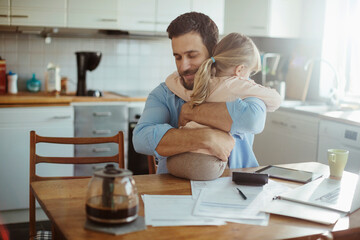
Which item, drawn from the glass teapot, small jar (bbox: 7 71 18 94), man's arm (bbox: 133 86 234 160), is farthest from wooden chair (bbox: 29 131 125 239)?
small jar (bbox: 7 71 18 94)

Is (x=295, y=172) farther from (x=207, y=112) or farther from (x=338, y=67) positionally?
(x=338, y=67)

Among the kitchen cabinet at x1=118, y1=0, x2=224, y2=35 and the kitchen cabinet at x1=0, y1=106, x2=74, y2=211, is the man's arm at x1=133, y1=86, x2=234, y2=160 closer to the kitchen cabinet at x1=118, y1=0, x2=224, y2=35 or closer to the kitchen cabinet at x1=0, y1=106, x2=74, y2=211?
the kitchen cabinet at x1=0, y1=106, x2=74, y2=211

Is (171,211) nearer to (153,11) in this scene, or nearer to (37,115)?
(37,115)

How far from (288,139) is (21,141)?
204 centimetres

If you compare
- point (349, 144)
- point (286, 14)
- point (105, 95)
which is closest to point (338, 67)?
point (286, 14)

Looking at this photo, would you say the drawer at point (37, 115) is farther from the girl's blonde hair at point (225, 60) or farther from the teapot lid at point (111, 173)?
the teapot lid at point (111, 173)

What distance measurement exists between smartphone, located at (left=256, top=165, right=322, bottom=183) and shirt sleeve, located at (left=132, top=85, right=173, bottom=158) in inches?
18.1

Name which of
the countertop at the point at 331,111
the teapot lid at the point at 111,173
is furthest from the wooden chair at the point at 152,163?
the countertop at the point at 331,111

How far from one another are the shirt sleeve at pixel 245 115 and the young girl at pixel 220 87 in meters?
0.06

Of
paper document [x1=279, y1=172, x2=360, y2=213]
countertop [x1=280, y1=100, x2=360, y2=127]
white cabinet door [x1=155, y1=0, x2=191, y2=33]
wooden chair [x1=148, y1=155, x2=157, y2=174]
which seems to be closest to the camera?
paper document [x1=279, y1=172, x2=360, y2=213]

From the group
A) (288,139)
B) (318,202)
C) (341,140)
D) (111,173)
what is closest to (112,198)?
(111,173)

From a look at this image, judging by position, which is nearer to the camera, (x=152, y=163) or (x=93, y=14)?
(x=152, y=163)

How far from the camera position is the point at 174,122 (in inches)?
77.0

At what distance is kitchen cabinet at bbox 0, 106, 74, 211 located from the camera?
11.1 ft
